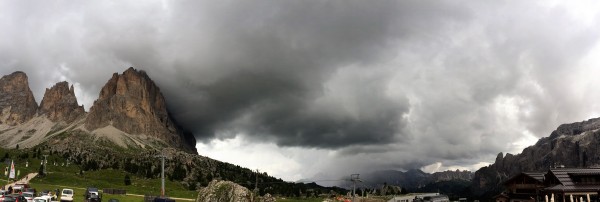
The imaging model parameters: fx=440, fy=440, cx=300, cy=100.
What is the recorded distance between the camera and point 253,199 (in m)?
56.3

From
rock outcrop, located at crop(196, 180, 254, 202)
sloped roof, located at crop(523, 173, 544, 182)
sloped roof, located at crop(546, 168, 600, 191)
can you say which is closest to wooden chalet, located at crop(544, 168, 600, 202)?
sloped roof, located at crop(546, 168, 600, 191)

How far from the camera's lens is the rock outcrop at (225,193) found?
54312 mm

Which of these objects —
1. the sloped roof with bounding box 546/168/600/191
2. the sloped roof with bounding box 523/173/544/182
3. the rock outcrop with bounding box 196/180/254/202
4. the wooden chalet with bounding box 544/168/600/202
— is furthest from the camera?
the sloped roof with bounding box 523/173/544/182

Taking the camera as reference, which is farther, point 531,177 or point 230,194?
point 531,177

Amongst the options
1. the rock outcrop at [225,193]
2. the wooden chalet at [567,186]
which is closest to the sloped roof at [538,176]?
the wooden chalet at [567,186]

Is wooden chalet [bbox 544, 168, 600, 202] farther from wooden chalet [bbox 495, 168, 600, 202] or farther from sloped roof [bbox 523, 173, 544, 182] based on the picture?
sloped roof [bbox 523, 173, 544, 182]

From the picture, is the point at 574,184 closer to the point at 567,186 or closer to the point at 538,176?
the point at 567,186

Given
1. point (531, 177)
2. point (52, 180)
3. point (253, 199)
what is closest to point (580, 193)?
point (531, 177)

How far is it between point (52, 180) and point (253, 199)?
14768 cm

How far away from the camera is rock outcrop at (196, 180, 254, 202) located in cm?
5431

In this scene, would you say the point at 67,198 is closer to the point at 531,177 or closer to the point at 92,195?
the point at 92,195

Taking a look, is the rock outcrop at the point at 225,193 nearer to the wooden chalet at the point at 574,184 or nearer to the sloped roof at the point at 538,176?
the wooden chalet at the point at 574,184

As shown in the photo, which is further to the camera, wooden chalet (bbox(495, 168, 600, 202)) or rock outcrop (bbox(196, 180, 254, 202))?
wooden chalet (bbox(495, 168, 600, 202))

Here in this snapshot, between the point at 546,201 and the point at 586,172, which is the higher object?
the point at 586,172
